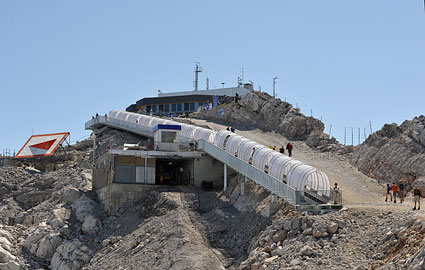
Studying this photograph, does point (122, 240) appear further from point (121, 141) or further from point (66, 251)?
point (121, 141)

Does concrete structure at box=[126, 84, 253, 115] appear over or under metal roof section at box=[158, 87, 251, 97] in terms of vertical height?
under

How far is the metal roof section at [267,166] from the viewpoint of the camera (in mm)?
33938

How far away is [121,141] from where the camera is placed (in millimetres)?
67250

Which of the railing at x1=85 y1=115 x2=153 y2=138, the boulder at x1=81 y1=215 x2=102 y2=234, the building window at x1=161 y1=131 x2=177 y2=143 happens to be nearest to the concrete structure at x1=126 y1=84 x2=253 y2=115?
the railing at x1=85 y1=115 x2=153 y2=138

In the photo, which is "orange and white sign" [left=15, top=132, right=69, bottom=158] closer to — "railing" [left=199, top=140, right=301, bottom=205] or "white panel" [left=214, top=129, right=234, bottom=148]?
"railing" [left=199, top=140, right=301, bottom=205]

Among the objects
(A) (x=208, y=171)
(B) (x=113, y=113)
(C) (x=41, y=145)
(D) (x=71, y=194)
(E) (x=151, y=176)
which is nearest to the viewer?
(E) (x=151, y=176)

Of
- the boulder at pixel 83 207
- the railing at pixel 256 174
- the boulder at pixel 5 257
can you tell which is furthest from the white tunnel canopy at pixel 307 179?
the boulder at pixel 5 257

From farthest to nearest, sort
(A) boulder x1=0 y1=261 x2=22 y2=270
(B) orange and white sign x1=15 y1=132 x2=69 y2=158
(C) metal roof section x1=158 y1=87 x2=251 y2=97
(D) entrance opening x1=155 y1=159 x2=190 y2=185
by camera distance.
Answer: (C) metal roof section x1=158 y1=87 x2=251 y2=97, (B) orange and white sign x1=15 y1=132 x2=69 y2=158, (D) entrance opening x1=155 y1=159 x2=190 y2=185, (A) boulder x1=0 y1=261 x2=22 y2=270

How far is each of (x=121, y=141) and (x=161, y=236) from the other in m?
30.2

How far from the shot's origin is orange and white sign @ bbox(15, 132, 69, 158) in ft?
220

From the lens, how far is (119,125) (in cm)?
7194

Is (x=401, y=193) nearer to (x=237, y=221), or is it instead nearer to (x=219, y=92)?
(x=237, y=221)

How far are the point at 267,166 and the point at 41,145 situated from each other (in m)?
36.7

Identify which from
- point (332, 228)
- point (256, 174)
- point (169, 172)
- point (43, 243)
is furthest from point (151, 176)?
point (332, 228)
